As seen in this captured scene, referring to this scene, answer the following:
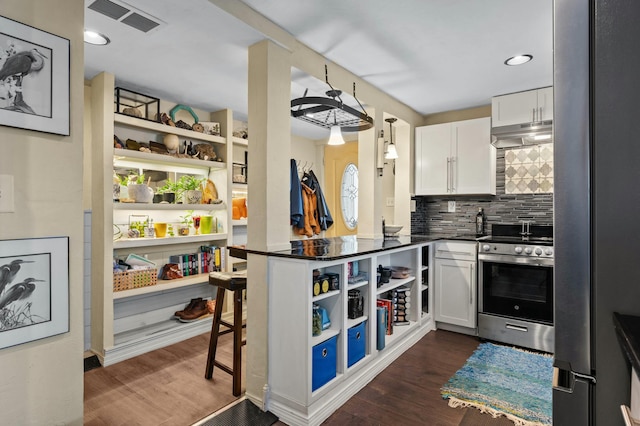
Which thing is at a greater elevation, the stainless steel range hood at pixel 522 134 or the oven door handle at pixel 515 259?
the stainless steel range hood at pixel 522 134

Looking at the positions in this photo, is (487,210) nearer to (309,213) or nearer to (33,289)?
(309,213)

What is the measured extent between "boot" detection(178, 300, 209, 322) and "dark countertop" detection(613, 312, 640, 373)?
3.49 metres

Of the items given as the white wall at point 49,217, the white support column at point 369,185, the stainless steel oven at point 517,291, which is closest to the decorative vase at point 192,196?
the white support column at point 369,185

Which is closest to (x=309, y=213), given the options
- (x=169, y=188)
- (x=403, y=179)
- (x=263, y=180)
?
(x=403, y=179)

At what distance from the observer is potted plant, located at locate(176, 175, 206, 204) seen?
3568 mm

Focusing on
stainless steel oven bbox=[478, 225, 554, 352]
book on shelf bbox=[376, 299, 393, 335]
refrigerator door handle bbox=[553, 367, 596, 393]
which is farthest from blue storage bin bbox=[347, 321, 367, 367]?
refrigerator door handle bbox=[553, 367, 596, 393]

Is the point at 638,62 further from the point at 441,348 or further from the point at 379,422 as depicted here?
the point at 441,348

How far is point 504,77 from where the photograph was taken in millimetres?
3117

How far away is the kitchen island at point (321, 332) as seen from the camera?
2.01 metres

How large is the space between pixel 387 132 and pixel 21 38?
349cm

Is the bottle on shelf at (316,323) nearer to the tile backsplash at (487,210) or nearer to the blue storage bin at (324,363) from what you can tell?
the blue storage bin at (324,363)

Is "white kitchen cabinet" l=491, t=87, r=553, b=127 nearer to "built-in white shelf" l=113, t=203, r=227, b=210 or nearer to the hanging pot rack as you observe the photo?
the hanging pot rack

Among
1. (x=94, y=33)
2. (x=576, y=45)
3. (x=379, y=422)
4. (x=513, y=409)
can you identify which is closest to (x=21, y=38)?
(x=94, y=33)

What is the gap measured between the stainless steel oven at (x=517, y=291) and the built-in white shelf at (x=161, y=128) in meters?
2.88
